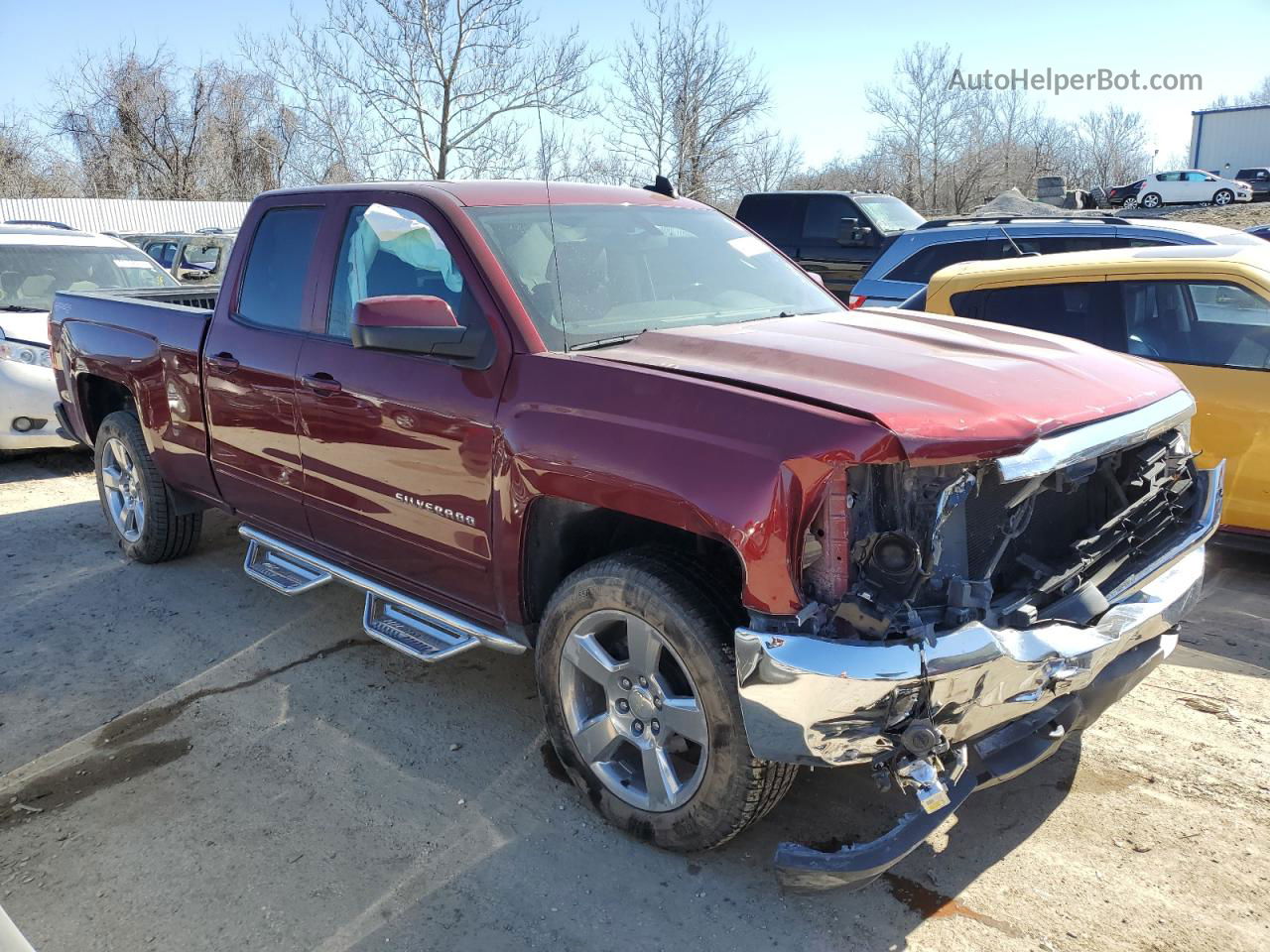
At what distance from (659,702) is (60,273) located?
26.8ft

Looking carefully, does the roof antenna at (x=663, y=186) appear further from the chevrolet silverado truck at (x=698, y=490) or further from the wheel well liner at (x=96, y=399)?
the wheel well liner at (x=96, y=399)

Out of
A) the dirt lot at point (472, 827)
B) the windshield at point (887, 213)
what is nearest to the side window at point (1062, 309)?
the dirt lot at point (472, 827)

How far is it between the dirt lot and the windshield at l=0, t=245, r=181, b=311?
5.22 m

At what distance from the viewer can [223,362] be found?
14.4 ft

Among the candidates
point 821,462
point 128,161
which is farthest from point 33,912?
point 128,161

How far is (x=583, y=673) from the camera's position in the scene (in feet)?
9.93

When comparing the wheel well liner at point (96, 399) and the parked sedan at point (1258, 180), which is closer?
the wheel well liner at point (96, 399)

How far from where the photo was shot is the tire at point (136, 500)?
5.32m

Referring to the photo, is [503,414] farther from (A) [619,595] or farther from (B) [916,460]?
(B) [916,460]

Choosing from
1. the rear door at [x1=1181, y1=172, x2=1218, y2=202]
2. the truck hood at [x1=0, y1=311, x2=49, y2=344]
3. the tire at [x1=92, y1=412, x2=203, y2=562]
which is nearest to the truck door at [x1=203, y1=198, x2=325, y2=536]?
the tire at [x1=92, y1=412, x2=203, y2=562]

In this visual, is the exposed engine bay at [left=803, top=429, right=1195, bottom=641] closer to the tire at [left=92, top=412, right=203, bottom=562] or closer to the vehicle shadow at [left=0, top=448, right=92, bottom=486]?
the tire at [left=92, top=412, right=203, bottom=562]

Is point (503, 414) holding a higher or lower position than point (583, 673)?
higher

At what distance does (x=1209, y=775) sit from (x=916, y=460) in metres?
1.91

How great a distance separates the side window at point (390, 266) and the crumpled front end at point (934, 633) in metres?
1.60
